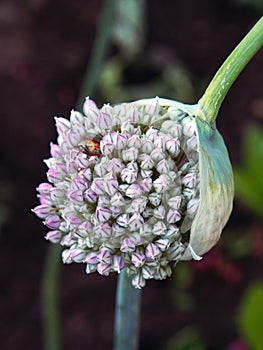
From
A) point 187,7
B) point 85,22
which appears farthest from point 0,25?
point 187,7

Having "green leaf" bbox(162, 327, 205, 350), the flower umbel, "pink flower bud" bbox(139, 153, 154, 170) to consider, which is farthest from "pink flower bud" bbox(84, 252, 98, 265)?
"green leaf" bbox(162, 327, 205, 350)

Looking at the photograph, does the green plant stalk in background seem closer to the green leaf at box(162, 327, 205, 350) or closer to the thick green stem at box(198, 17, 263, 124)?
the green leaf at box(162, 327, 205, 350)

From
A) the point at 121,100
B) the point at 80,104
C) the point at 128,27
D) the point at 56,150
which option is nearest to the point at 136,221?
the point at 56,150

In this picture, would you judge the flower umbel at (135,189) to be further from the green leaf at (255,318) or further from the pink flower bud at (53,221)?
the green leaf at (255,318)

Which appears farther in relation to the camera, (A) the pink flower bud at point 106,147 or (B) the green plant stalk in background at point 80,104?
(B) the green plant stalk in background at point 80,104

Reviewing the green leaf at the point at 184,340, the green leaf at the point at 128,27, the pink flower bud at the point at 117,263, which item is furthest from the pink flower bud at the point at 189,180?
the green leaf at the point at 128,27

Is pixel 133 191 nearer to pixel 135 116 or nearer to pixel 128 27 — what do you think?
pixel 135 116
